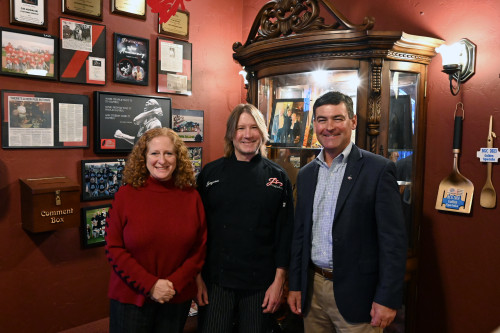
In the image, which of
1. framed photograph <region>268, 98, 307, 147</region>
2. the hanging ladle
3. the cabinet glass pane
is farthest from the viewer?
framed photograph <region>268, 98, 307, 147</region>

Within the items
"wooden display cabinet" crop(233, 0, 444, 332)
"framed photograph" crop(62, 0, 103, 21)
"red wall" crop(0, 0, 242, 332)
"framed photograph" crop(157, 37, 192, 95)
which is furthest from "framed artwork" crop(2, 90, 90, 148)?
"wooden display cabinet" crop(233, 0, 444, 332)

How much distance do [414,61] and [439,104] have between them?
0.32 m

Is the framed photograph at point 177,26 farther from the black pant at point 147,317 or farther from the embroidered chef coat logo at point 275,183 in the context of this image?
the black pant at point 147,317

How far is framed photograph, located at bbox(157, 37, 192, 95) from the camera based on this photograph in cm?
305

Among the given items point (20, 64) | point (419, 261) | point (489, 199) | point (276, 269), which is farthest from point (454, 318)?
point (20, 64)

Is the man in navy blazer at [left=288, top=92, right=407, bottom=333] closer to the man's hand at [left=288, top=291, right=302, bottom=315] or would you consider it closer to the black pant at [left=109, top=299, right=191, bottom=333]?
the man's hand at [left=288, top=291, right=302, bottom=315]

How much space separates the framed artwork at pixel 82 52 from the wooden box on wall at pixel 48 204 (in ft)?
2.33

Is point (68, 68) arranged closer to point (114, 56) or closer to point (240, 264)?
point (114, 56)

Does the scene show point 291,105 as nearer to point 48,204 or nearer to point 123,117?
point 123,117

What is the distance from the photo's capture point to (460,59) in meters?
2.26

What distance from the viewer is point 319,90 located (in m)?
2.61

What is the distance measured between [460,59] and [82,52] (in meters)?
2.40

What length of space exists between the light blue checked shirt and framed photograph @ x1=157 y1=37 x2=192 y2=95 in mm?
1830

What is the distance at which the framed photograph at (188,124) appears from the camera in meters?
3.20
